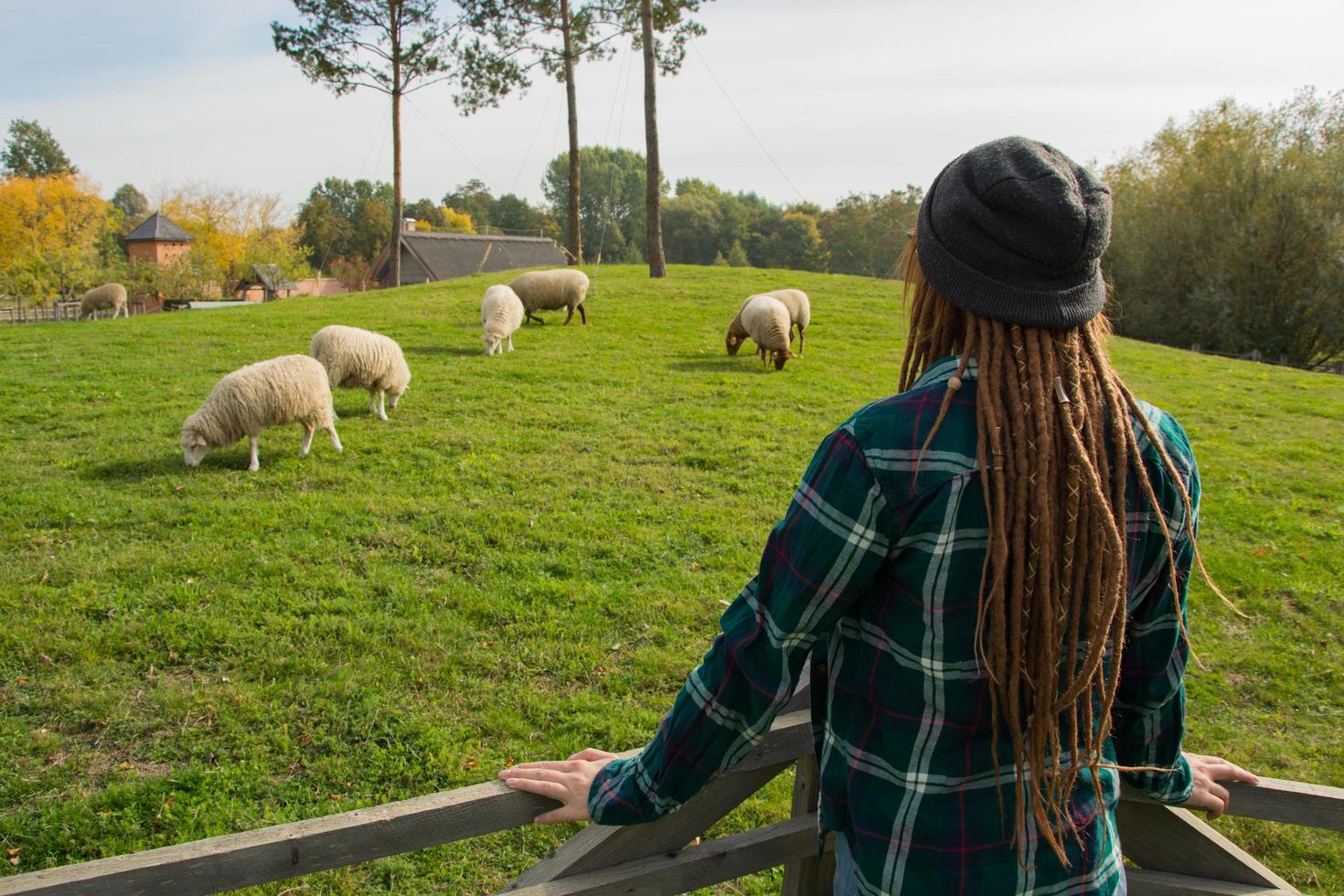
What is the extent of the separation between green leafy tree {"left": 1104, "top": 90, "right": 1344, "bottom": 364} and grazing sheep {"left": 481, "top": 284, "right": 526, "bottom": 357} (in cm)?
2509

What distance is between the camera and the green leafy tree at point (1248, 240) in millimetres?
32375

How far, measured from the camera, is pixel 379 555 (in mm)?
6805

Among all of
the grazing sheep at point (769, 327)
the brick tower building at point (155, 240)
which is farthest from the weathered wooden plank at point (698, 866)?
the brick tower building at point (155, 240)

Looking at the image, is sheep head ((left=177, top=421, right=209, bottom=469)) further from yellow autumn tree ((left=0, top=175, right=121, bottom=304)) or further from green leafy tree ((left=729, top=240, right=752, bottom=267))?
green leafy tree ((left=729, top=240, right=752, bottom=267))

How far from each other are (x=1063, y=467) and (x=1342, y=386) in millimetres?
21128

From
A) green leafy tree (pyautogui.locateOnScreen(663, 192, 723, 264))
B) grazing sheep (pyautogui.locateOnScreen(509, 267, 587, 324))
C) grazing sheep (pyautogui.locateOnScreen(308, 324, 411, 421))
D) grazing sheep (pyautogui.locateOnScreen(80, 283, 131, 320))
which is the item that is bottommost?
grazing sheep (pyautogui.locateOnScreen(308, 324, 411, 421))

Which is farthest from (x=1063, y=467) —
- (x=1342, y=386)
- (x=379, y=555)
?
(x=1342, y=386)

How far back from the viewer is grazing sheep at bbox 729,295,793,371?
15.6 meters

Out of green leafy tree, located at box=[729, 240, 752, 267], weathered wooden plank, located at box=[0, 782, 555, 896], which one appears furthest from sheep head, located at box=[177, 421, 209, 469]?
green leafy tree, located at box=[729, 240, 752, 267]

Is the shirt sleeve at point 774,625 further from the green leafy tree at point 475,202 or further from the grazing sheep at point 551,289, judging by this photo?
the green leafy tree at point 475,202

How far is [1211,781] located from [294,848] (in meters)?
2.03

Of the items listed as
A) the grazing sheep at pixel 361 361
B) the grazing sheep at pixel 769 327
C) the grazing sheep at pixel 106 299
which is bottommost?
the grazing sheep at pixel 361 361

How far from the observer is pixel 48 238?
51000 mm

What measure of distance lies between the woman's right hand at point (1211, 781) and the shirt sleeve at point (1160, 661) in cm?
15
